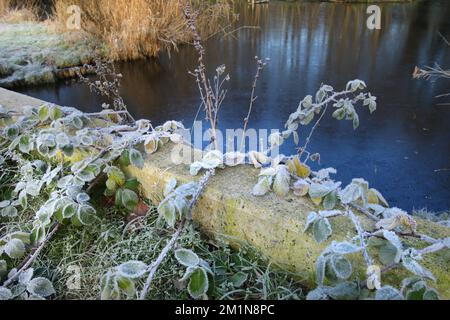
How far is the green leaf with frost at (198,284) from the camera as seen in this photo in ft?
2.87

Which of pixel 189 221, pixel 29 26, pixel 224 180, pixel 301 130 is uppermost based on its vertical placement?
pixel 29 26

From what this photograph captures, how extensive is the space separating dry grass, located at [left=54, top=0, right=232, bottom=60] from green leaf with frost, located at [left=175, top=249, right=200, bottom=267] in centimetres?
425

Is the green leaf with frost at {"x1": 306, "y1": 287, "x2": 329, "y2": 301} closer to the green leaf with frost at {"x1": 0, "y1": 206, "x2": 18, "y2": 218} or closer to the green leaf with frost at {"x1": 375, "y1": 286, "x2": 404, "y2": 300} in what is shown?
the green leaf with frost at {"x1": 375, "y1": 286, "x2": 404, "y2": 300}

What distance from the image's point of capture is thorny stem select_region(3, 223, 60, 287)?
3.46 ft

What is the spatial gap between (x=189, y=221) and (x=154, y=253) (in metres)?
0.13

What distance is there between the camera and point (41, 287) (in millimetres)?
1019

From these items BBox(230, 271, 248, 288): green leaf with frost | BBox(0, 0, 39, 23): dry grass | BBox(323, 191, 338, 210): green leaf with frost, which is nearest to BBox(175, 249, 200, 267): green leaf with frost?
BBox(230, 271, 248, 288): green leaf with frost

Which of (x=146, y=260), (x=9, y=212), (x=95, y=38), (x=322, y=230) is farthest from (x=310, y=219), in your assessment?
(x=95, y=38)

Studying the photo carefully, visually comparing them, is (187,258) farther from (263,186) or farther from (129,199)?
(129,199)

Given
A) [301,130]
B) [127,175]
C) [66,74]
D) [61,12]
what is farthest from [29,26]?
[127,175]

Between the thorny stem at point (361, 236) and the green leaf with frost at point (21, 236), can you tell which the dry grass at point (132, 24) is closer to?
the green leaf with frost at point (21, 236)

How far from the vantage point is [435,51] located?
4637 millimetres
